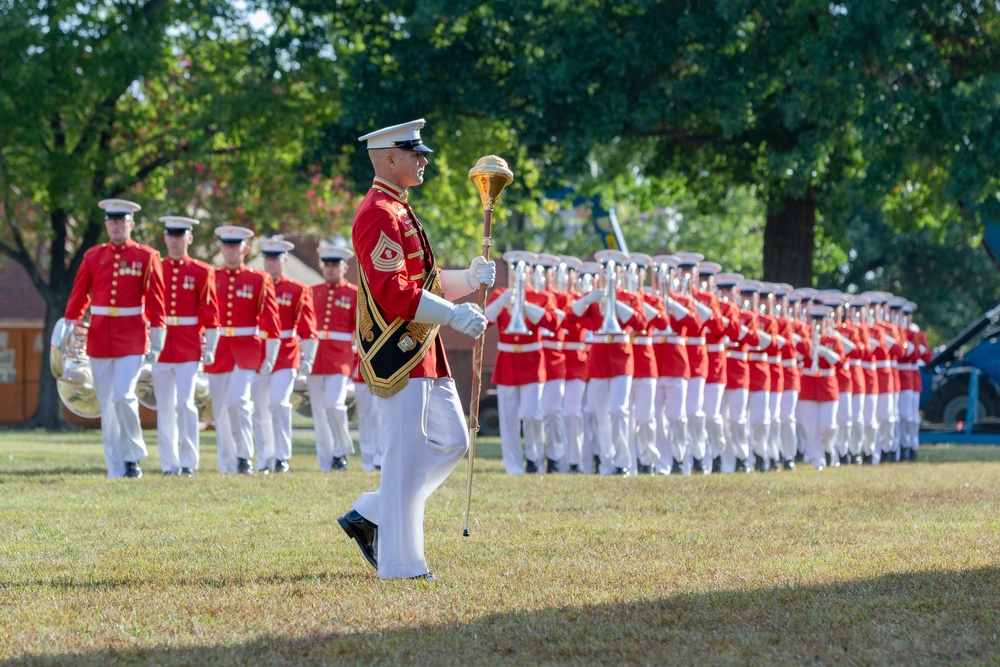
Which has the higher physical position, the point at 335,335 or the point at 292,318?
the point at 292,318

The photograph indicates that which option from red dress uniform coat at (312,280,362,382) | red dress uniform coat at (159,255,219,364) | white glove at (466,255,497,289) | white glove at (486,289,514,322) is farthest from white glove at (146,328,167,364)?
white glove at (466,255,497,289)

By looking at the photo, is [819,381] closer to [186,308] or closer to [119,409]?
[186,308]

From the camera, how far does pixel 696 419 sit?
631 inches

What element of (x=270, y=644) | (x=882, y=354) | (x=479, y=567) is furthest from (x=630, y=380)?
(x=270, y=644)

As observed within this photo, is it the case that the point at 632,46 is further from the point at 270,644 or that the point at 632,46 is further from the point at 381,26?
the point at 270,644

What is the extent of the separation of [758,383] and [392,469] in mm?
10554

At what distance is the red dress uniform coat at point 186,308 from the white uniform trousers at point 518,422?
3.25 meters

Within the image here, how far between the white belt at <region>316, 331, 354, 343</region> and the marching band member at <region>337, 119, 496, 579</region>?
7775 millimetres

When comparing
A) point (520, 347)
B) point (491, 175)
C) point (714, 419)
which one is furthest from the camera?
point (714, 419)

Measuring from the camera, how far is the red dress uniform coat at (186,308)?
43.7 feet

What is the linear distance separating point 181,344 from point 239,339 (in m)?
0.95

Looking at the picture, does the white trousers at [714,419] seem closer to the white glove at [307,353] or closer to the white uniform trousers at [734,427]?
the white uniform trousers at [734,427]


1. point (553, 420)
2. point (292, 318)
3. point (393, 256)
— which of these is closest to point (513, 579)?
point (393, 256)

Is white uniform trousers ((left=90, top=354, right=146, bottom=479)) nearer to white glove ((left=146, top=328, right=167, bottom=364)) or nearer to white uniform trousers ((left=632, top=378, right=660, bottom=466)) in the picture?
white glove ((left=146, top=328, right=167, bottom=364))
